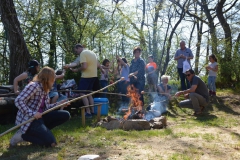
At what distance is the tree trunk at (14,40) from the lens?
9.25 m

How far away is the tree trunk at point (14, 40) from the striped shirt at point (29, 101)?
4.63m

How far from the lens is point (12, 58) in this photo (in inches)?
366

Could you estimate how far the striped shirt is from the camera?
4727 millimetres

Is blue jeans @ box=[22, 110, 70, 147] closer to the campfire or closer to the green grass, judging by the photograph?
the green grass

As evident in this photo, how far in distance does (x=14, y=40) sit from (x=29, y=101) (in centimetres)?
497

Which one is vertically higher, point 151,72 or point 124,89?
point 151,72

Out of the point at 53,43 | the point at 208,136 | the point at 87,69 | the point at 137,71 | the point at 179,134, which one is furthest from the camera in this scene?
the point at 53,43

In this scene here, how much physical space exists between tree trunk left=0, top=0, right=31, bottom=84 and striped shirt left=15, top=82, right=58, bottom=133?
4627 millimetres

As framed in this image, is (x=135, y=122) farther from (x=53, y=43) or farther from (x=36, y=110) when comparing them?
(x=53, y=43)

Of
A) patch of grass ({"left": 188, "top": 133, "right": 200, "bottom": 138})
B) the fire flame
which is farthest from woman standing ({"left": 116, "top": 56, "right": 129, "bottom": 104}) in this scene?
patch of grass ({"left": 188, "top": 133, "right": 200, "bottom": 138})

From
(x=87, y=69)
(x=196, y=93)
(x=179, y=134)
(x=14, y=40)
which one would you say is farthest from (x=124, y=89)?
(x=179, y=134)

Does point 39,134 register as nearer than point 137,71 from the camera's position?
Yes

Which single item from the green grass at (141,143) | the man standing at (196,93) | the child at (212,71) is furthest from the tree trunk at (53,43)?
the child at (212,71)

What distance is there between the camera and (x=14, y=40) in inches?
367
